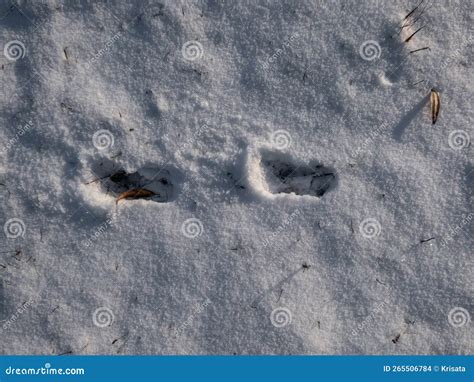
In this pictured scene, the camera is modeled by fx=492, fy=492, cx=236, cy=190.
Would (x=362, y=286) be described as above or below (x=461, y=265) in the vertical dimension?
below

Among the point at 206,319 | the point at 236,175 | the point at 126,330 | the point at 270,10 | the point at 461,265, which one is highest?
the point at 270,10

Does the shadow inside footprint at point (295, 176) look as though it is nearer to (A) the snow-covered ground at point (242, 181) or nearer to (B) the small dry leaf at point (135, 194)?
(A) the snow-covered ground at point (242, 181)

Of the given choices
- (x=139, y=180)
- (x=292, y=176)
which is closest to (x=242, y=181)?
(x=292, y=176)

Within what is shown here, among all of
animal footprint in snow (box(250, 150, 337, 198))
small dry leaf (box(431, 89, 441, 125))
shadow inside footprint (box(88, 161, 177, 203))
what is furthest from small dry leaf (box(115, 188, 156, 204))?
small dry leaf (box(431, 89, 441, 125))

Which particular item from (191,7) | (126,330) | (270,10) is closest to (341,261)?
(126,330)

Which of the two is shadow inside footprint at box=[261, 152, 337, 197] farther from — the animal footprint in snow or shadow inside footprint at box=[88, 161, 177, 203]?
shadow inside footprint at box=[88, 161, 177, 203]

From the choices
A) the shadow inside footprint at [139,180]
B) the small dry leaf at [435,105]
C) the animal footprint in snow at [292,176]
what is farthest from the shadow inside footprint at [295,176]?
the small dry leaf at [435,105]

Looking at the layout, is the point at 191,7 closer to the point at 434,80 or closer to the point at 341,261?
the point at 434,80

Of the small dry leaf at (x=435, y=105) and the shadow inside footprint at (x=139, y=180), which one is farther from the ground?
the small dry leaf at (x=435, y=105)
